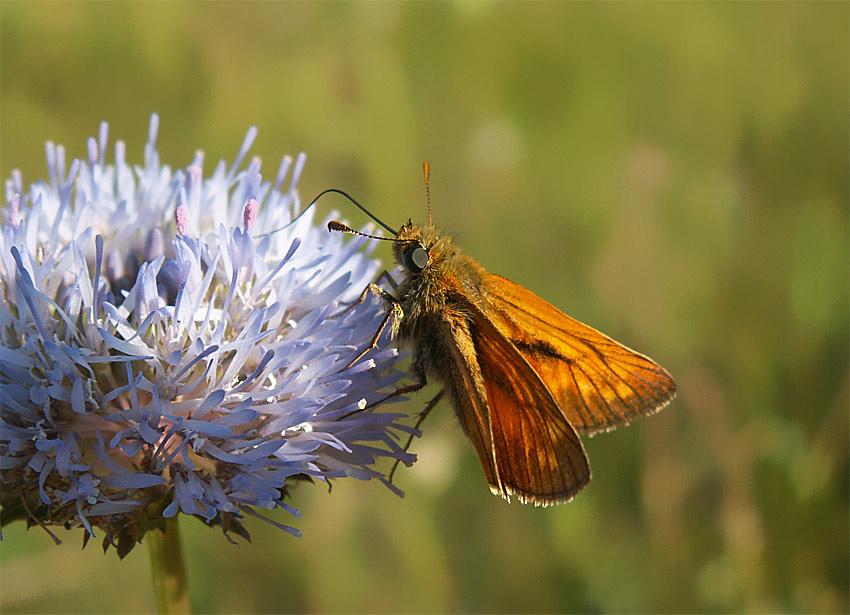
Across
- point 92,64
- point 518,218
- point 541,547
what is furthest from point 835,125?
point 92,64

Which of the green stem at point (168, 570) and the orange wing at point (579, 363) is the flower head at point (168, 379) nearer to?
the green stem at point (168, 570)

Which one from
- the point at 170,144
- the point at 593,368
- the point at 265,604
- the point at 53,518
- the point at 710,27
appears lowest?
the point at 265,604

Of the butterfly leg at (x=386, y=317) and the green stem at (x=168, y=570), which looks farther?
the butterfly leg at (x=386, y=317)

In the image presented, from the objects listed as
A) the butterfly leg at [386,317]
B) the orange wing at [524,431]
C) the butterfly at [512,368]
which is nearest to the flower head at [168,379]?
the butterfly leg at [386,317]

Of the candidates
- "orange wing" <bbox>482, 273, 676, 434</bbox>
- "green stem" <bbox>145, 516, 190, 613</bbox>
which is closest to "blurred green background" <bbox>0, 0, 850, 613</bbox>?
"orange wing" <bbox>482, 273, 676, 434</bbox>

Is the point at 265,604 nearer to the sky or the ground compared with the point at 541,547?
nearer to the ground

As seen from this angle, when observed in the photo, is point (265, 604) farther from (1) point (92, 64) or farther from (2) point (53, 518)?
(1) point (92, 64)

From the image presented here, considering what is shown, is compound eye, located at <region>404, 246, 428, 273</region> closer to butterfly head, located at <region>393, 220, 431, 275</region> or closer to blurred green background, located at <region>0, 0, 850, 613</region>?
butterfly head, located at <region>393, 220, 431, 275</region>
